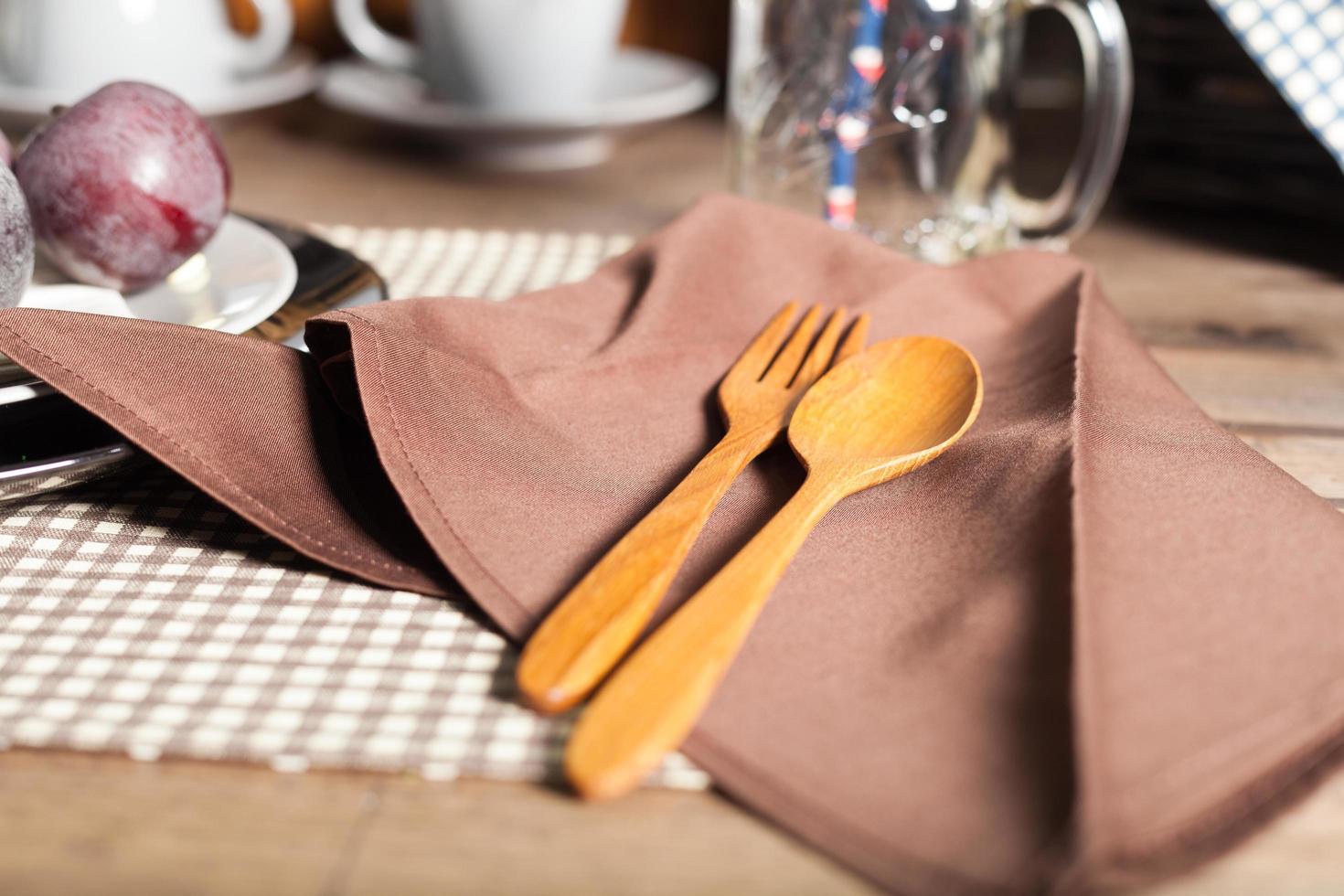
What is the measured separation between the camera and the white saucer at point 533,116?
0.86 meters

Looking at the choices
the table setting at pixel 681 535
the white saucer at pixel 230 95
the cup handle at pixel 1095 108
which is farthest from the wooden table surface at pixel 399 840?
the white saucer at pixel 230 95

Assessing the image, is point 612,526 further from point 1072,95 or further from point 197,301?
point 1072,95

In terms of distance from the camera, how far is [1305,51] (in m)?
0.67

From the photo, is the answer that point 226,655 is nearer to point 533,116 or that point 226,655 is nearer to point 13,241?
point 13,241

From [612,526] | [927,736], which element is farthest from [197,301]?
[927,736]

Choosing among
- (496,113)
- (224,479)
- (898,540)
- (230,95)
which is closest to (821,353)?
(898,540)

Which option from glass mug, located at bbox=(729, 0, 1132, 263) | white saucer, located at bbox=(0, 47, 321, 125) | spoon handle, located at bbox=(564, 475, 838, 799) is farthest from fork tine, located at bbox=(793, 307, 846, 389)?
white saucer, located at bbox=(0, 47, 321, 125)

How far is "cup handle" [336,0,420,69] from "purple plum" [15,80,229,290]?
→ 0.45m

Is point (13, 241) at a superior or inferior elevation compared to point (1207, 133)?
→ superior

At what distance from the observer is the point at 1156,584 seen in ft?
1.06

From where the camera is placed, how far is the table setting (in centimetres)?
28

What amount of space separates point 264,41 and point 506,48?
0.19 meters

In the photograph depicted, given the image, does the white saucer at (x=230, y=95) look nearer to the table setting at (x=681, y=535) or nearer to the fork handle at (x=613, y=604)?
the table setting at (x=681, y=535)

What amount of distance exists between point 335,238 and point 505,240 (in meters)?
0.11
